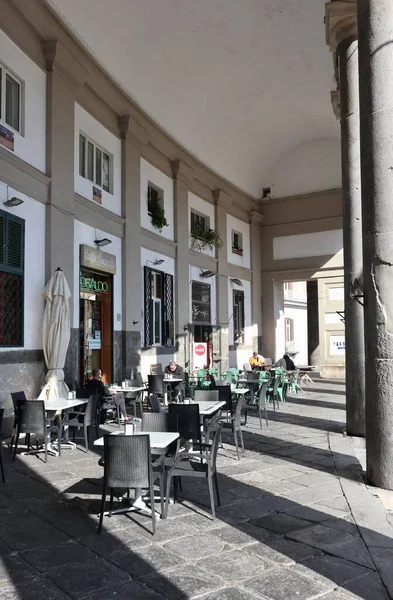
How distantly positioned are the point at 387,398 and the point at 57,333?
5.64 metres

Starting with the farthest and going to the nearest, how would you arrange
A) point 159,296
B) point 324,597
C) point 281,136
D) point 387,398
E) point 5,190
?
1. point 281,136
2. point 159,296
3. point 5,190
4. point 387,398
5. point 324,597

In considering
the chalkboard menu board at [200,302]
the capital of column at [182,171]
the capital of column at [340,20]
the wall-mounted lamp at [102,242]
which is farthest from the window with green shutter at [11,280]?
the chalkboard menu board at [200,302]

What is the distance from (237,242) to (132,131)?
25.2 feet

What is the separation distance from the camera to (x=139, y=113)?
1274cm

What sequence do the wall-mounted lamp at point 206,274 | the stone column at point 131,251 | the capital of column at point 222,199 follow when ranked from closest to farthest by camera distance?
the stone column at point 131,251
the wall-mounted lamp at point 206,274
the capital of column at point 222,199

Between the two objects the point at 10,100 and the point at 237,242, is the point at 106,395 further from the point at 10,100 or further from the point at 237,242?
the point at 237,242

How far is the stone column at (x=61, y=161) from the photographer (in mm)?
9406

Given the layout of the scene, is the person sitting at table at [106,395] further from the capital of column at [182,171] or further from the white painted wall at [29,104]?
the capital of column at [182,171]

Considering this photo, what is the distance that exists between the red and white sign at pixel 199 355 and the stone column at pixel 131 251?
313cm

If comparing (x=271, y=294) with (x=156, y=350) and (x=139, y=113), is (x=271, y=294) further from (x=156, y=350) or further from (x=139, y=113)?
(x=139, y=113)

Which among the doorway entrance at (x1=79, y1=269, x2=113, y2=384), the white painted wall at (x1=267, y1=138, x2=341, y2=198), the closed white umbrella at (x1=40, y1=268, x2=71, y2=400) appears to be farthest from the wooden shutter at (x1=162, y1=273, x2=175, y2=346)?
the white painted wall at (x1=267, y1=138, x2=341, y2=198)

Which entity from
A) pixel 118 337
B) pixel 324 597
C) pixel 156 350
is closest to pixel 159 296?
pixel 156 350

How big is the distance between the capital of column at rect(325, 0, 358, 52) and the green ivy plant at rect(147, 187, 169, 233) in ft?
21.4

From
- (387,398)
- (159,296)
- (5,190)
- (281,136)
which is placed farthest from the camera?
(281,136)
